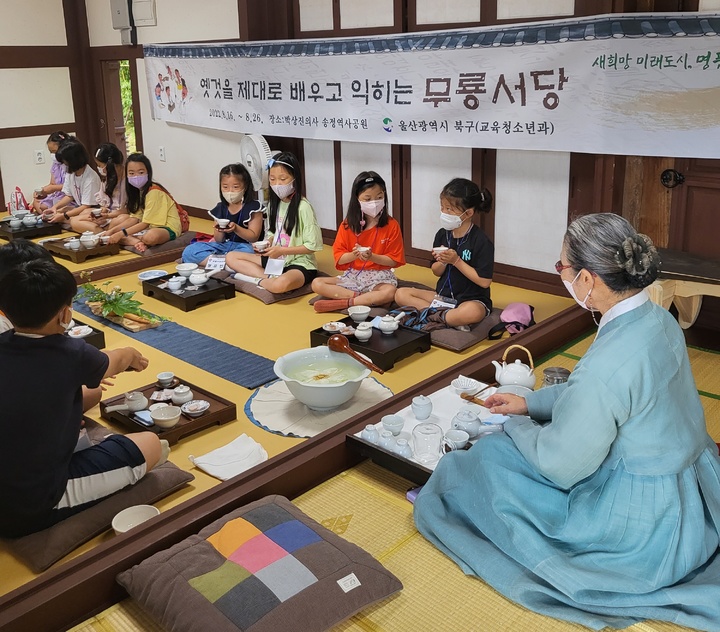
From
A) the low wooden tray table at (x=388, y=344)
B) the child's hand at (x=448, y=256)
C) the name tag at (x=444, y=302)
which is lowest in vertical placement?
the low wooden tray table at (x=388, y=344)

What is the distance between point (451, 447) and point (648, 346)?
938 millimetres

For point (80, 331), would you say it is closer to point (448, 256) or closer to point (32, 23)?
point (448, 256)

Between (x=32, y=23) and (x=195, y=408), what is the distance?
21.1ft

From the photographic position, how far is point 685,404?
200 cm

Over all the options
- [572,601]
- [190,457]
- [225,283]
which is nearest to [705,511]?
[572,601]

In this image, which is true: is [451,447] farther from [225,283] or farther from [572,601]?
[225,283]

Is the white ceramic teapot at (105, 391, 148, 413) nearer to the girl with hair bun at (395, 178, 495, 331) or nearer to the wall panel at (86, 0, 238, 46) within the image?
the girl with hair bun at (395, 178, 495, 331)

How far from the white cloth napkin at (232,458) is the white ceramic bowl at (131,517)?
0.35 metres

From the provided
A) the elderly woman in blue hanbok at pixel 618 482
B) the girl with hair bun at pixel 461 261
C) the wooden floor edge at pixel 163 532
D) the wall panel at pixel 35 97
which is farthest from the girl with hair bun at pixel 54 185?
the elderly woman in blue hanbok at pixel 618 482

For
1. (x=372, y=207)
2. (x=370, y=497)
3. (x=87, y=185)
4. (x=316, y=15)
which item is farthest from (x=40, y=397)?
(x=87, y=185)

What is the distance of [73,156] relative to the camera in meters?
6.68

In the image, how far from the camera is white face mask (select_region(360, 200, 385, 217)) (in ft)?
14.4

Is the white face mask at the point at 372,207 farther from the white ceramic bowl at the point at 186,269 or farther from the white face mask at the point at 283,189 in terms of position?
the white ceramic bowl at the point at 186,269

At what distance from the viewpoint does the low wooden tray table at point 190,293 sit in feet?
15.5
